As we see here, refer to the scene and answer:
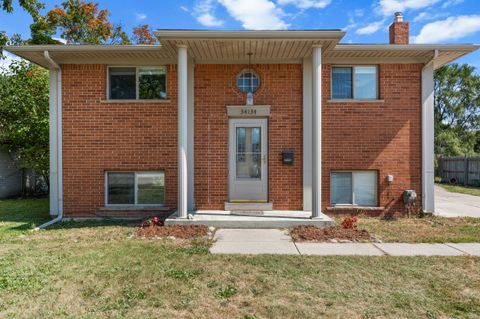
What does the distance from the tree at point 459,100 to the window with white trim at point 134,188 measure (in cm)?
3415

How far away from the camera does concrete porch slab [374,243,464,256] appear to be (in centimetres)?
526

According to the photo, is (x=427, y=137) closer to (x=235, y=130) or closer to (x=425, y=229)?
(x=425, y=229)

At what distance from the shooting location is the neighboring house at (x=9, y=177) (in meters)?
12.5

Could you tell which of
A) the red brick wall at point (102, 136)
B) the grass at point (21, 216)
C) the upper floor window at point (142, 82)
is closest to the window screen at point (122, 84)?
the upper floor window at point (142, 82)

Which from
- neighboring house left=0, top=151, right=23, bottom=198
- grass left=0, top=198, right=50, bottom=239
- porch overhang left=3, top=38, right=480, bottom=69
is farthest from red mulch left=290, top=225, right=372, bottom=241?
neighboring house left=0, top=151, right=23, bottom=198

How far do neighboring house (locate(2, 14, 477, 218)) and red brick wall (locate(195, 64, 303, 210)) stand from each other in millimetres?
25

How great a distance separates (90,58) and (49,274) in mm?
5562

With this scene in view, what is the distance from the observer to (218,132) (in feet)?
26.9

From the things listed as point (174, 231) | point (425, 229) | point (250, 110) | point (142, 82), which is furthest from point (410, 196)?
point (142, 82)

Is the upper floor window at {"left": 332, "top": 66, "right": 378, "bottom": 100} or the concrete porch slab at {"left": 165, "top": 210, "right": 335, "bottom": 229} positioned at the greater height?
the upper floor window at {"left": 332, "top": 66, "right": 378, "bottom": 100}

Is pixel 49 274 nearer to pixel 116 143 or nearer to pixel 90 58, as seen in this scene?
pixel 116 143

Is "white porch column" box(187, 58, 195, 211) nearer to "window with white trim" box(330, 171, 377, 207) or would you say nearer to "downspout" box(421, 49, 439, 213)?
"window with white trim" box(330, 171, 377, 207)

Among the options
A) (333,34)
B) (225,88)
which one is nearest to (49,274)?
(225,88)

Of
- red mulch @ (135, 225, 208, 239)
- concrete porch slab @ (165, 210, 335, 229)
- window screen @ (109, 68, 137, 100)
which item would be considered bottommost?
red mulch @ (135, 225, 208, 239)
